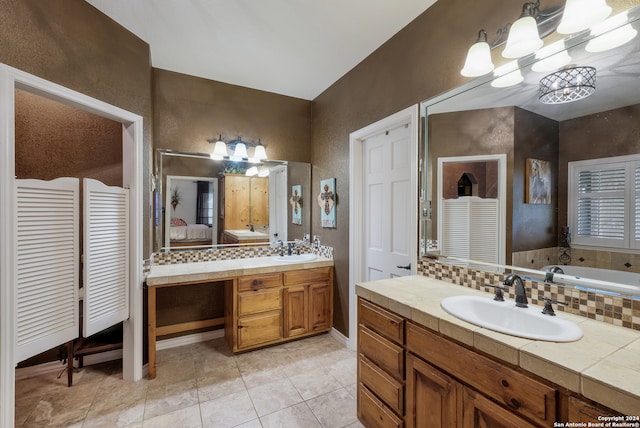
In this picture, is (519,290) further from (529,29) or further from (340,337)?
(340,337)

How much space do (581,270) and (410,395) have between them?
3.38 feet

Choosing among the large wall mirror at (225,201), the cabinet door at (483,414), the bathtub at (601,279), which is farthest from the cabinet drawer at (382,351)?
the large wall mirror at (225,201)

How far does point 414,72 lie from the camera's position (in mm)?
2072

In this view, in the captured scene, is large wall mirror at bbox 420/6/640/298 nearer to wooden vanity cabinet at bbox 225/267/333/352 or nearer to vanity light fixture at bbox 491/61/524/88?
vanity light fixture at bbox 491/61/524/88

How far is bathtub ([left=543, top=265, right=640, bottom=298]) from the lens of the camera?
3.77ft

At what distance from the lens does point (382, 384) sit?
1567 millimetres

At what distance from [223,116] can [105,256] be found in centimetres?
179

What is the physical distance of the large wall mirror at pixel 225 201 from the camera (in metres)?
2.84

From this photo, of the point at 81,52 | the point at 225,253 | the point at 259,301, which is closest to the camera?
the point at 81,52

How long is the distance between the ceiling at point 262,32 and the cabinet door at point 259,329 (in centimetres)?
246

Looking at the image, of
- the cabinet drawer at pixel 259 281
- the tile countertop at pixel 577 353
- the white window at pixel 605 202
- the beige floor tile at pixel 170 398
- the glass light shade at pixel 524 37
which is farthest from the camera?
the cabinet drawer at pixel 259 281

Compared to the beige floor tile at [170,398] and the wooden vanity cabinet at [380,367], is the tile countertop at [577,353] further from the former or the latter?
the beige floor tile at [170,398]

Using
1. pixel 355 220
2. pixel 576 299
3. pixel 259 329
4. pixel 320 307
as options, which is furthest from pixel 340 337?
pixel 576 299

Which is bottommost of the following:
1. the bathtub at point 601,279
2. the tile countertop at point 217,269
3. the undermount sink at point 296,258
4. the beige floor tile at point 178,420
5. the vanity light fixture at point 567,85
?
the beige floor tile at point 178,420
